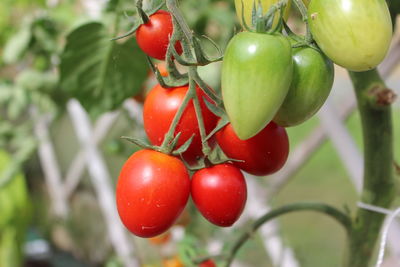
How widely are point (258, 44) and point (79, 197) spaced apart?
85.6 inches

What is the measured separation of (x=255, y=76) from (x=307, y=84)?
3 centimetres

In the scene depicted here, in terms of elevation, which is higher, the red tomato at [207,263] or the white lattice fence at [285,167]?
the red tomato at [207,263]

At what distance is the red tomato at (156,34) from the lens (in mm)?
316

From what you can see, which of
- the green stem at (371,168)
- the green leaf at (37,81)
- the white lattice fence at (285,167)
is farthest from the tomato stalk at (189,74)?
the green leaf at (37,81)

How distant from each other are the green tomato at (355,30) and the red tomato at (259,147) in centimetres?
6

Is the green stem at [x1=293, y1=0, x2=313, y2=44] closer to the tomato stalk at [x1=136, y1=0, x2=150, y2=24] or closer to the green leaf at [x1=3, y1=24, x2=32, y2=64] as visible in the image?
the tomato stalk at [x1=136, y1=0, x2=150, y2=24]

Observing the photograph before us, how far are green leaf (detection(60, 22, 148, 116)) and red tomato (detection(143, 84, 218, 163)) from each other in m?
0.22

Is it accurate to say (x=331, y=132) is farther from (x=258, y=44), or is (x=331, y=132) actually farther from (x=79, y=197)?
(x=79, y=197)

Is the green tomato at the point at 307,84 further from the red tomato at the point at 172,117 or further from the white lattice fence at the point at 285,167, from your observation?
the white lattice fence at the point at 285,167

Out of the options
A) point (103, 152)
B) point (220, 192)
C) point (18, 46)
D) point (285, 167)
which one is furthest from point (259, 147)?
point (103, 152)

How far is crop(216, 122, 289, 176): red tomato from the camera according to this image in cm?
30

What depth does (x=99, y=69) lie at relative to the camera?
56cm

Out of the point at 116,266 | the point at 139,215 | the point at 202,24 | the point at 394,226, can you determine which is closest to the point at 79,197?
the point at 116,266

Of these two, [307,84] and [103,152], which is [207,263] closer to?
[307,84]
